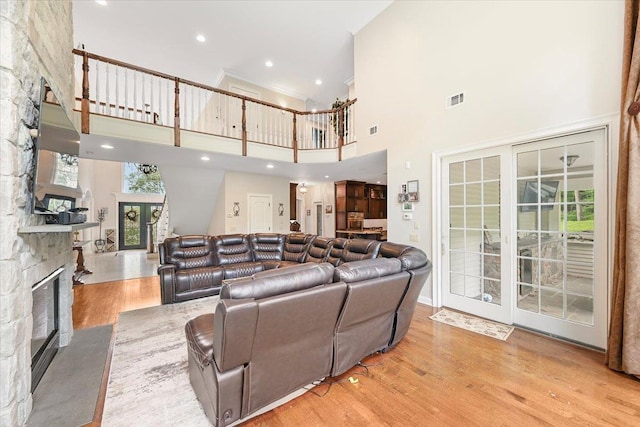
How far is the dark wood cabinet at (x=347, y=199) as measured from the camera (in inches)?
352

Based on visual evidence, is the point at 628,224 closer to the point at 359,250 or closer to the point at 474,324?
the point at 474,324

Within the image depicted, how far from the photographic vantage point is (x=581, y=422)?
1.67 meters

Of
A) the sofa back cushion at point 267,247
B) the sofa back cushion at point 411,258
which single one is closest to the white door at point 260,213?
the sofa back cushion at point 267,247

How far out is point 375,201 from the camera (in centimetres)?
1000

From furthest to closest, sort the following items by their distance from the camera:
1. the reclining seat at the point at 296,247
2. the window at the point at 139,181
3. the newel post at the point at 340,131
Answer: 1. the window at the point at 139,181
2. the newel post at the point at 340,131
3. the reclining seat at the point at 296,247

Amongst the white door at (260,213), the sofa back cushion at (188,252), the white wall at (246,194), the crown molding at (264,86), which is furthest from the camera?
the white door at (260,213)

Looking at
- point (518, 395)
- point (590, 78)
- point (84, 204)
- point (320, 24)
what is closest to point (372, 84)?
point (320, 24)

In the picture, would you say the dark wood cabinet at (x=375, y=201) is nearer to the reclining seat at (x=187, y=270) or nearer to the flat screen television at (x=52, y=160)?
the reclining seat at (x=187, y=270)

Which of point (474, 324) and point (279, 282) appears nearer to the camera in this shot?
point (279, 282)

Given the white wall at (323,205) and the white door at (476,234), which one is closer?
the white door at (476,234)

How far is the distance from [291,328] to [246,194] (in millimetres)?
6124

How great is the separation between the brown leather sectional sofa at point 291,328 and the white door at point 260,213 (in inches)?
219

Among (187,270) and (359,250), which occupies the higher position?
(359,250)

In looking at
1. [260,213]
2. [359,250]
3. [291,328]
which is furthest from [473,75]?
[260,213]
